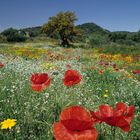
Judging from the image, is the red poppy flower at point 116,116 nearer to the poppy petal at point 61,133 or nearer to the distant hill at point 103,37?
the poppy petal at point 61,133

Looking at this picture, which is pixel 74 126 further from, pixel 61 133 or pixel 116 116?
pixel 116 116

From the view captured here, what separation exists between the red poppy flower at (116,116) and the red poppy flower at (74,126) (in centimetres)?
19

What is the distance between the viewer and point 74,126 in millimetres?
2092

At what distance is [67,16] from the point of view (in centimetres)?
5091

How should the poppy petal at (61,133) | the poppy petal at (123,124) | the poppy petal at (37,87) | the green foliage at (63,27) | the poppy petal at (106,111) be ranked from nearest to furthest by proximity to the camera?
the poppy petal at (61,133) → the poppy petal at (123,124) → the poppy petal at (106,111) → the poppy petal at (37,87) → the green foliage at (63,27)

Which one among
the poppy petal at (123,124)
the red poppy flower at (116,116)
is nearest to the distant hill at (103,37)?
the red poppy flower at (116,116)

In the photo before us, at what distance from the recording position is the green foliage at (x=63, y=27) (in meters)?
49.4

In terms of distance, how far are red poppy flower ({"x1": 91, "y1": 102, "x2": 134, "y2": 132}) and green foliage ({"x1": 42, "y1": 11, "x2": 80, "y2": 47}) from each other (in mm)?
46380

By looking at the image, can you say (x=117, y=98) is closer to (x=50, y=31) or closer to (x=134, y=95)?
(x=134, y=95)

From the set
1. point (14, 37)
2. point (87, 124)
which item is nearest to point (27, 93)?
point (87, 124)

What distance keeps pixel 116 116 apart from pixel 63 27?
1870 inches

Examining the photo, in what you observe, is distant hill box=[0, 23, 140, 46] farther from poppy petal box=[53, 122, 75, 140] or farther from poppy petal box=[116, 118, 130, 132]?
poppy petal box=[53, 122, 75, 140]

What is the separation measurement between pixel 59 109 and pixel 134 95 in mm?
2691

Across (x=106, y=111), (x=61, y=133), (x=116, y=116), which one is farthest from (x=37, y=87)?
(x=61, y=133)
